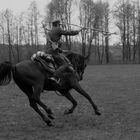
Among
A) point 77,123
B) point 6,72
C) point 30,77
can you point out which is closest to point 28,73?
point 30,77

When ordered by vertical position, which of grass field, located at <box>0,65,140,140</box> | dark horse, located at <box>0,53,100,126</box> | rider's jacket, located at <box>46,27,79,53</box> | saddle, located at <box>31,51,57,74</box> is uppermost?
rider's jacket, located at <box>46,27,79,53</box>

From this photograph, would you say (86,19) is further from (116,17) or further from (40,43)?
(40,43)

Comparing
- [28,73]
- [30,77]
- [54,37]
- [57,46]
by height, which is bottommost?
[30,77]

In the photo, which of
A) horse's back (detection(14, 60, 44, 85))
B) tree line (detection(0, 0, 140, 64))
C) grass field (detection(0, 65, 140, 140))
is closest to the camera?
grass field (detection(0, 65, 140, 140))

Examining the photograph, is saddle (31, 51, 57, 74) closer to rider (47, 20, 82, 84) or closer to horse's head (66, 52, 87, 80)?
rider (47, 20, 82, 84)

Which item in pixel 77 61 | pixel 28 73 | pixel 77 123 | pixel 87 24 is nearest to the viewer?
pixel 28 73

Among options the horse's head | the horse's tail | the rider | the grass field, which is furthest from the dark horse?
the horse's head

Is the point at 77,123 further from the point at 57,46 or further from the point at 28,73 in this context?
the point at 57,46

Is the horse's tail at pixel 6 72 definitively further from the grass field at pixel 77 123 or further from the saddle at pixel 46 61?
the grass field at pixel 77 123

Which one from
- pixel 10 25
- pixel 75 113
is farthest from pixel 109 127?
pixel 10 25

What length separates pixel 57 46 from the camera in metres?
9.02

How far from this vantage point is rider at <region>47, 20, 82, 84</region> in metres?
8.89

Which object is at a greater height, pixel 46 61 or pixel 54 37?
pixel 54 37

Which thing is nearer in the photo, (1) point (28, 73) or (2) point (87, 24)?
(1) point (28, 73)
